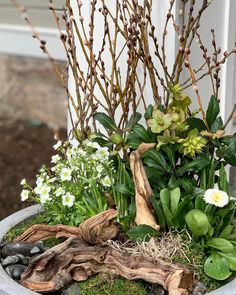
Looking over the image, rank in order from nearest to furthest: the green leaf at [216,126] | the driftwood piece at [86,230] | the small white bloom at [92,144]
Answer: the driftwood piece at [86,230]
the green leaf at [216,126]
the small white bloom at [92,144]

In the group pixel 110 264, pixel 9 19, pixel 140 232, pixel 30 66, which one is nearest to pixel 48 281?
pixel 110 264

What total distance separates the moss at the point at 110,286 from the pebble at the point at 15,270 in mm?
154

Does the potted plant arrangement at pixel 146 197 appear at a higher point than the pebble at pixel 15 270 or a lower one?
higher

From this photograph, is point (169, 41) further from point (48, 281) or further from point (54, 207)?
point (48, 281)

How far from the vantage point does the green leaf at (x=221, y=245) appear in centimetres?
174

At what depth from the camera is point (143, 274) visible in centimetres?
169

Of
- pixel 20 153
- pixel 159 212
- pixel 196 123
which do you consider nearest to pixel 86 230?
pixel 159 212

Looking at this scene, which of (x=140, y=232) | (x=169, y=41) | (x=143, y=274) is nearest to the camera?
(x=143, y=274)

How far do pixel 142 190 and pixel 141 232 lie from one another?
10cm

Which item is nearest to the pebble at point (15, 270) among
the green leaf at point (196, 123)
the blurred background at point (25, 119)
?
the green leaf at point (196, 123)

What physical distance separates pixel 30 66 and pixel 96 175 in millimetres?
2614

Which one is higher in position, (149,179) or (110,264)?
(149,179)

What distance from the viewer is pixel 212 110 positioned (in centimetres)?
187

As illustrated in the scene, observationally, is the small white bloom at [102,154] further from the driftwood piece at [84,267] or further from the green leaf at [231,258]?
the green leaf at [231,258]
